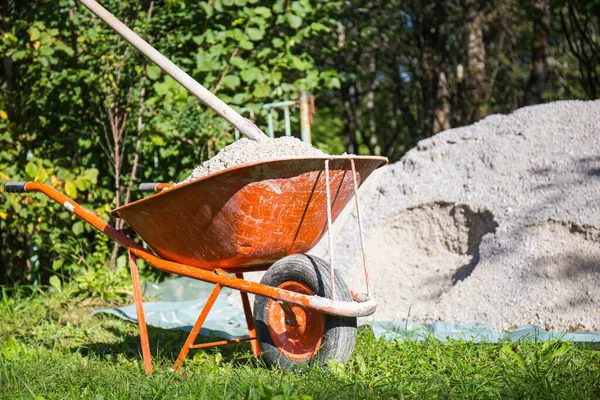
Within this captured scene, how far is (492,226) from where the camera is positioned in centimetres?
390

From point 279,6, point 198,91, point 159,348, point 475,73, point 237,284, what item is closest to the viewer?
point 237,284

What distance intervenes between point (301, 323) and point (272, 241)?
1.22 feet

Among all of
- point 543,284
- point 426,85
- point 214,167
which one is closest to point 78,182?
point 214,167

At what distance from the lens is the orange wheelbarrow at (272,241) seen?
2.41 metres

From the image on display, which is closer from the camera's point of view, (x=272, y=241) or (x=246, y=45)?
(x=272, y=241)

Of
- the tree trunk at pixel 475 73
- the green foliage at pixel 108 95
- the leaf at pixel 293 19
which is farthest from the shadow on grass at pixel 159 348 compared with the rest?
the tree trunk at pixel 475 73

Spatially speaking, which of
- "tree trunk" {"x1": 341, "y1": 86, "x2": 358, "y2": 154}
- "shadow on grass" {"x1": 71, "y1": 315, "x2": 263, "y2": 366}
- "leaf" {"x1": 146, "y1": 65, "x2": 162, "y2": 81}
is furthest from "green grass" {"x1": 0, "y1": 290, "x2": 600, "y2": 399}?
"tree trunk" {"x1": 341, "y1": 86, "x2": 358, "y2": 154}

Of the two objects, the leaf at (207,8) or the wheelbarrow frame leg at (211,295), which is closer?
the wheelbarrow frame leg at (211,295)

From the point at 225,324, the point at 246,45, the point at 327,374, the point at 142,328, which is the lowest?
the point at 225,324

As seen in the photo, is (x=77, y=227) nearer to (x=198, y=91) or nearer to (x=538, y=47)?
(x=198, y=91)

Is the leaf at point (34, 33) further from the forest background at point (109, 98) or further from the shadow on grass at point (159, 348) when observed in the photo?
the shadow on grass at point (159, 348)

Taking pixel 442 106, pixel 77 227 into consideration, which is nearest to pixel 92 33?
pixel 77 227

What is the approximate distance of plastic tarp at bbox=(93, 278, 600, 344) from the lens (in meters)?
2.95

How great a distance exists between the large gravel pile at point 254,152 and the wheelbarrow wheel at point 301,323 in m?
0.41
